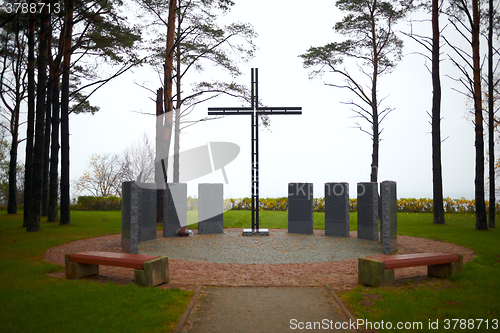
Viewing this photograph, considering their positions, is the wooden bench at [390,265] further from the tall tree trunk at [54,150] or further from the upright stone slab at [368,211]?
the tall tree trunk at [54,150]

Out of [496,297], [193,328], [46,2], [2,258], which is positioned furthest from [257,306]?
[46,2]

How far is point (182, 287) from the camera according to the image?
17.3 ft

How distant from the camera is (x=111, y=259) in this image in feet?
17.8

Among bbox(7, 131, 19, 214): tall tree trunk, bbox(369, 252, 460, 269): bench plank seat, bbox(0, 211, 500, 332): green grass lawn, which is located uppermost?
bbox(7, 131, 19, 214): tall tree trunk

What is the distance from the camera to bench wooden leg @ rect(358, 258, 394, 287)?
5.27 metres

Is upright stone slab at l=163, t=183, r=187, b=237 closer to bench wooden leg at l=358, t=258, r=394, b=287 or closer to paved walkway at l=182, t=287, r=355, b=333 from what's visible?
paved walkway at l=182, t=287, r=355, b=333

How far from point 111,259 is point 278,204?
57.6 ft

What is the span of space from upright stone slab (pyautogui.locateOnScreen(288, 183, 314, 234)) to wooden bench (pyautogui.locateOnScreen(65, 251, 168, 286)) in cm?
711

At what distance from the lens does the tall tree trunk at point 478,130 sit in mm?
12672

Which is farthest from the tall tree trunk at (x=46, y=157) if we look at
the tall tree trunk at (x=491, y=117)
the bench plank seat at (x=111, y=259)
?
the tall tree trunk at (x=491, y=117)

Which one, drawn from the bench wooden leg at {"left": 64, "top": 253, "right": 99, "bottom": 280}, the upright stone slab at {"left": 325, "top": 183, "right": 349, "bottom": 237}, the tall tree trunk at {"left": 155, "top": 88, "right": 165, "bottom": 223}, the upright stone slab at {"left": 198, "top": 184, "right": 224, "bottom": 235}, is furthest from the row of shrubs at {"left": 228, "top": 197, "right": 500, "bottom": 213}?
the bench wooden leg at {"left": 64, "top": 253, "right": 99, "bottom": 280}

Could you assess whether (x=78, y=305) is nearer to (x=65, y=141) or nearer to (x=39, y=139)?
(x=39, y=139)

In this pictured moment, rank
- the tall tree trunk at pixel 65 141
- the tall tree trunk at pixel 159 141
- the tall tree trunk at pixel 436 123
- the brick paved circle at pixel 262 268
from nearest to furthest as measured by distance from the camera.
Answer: the brick paved circle at pixel 262 268
the tall tree trunk at pixel 159 141
the tall tree trunk at pixel 65 141
the tall tree trunk at pixel 436 123

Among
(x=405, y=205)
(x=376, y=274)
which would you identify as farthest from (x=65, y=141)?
(x=405, y=205)
